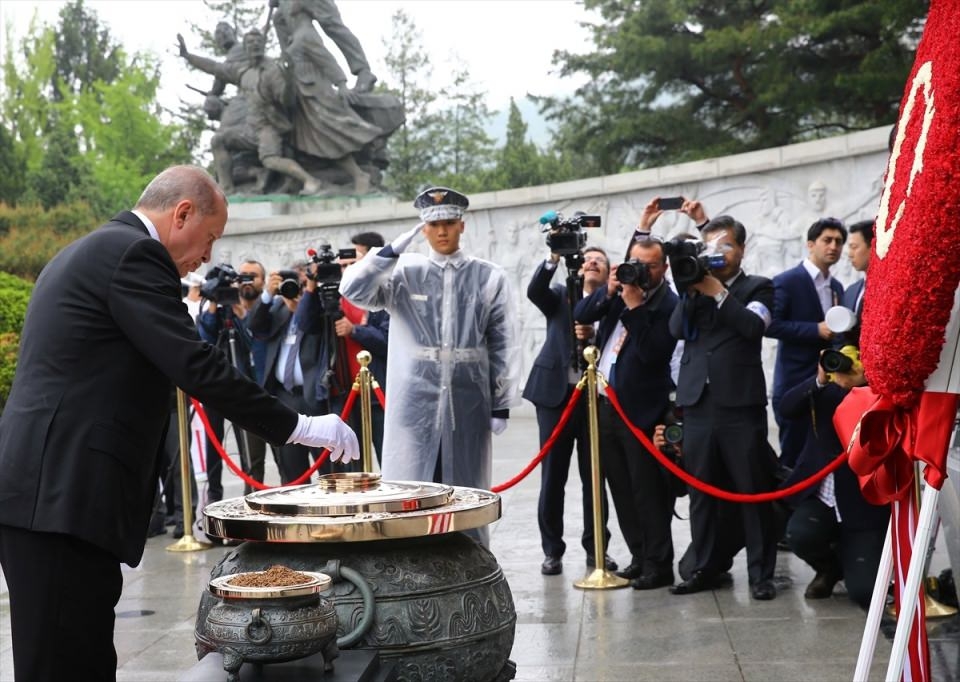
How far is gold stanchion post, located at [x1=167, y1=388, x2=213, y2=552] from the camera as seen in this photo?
789 cm

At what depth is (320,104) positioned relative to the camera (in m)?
19.4

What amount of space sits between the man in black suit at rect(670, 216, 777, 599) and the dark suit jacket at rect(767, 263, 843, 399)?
1.39 feet

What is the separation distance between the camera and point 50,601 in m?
3.01

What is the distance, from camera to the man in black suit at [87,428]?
9.87 ft

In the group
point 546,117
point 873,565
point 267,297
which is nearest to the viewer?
point 873,565

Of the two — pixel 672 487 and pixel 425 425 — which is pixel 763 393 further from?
pixel 425 425

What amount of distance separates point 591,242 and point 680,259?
9.14m

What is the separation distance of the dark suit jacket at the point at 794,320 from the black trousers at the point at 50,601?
4330mm

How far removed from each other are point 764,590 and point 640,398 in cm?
122

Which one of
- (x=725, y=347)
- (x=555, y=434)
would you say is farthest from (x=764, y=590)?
(x=555, y=434)

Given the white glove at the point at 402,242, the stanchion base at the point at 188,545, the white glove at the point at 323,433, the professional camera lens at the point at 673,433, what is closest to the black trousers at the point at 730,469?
the professional camera lens at the point at 673,433

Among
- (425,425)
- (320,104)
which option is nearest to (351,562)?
(425,425)

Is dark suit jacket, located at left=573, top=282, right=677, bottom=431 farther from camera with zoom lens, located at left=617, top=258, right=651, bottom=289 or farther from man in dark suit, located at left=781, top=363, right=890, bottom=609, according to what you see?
man in dark suit, located at left=781, top=363, right=890, bottom=609

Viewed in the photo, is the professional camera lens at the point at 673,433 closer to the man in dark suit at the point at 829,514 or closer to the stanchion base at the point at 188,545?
the man in dark suit at the point at 829,514
